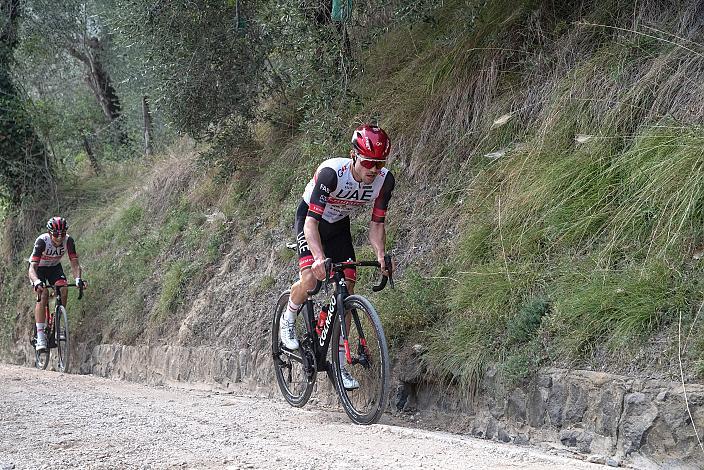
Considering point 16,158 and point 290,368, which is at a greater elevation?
point 16,158

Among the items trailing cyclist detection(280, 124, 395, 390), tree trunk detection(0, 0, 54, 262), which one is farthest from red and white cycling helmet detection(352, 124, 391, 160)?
tree trunk detection(0, 0, 54, 262)

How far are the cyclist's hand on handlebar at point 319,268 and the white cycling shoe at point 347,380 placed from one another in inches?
33.5

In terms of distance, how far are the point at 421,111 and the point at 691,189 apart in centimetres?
467

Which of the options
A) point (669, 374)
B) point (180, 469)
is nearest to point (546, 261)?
point (669, 374)

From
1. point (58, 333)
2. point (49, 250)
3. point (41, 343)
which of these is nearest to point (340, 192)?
point (49, 250)

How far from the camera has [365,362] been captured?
7223mm

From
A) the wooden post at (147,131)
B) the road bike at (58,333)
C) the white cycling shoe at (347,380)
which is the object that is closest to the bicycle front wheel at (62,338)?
the road bike at (58,333)

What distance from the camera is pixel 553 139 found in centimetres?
858

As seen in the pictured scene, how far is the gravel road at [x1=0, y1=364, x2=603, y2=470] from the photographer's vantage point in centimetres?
546

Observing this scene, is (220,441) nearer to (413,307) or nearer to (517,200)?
(413,307)

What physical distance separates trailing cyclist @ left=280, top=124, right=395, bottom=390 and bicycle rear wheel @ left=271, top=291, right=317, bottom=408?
0.20m

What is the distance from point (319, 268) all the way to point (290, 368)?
5.58 ft

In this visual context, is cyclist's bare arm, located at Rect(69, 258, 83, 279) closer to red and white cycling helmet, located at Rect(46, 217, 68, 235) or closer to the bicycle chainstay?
red and white cycling helmet, located at Rect(46, 217, 68, 235)

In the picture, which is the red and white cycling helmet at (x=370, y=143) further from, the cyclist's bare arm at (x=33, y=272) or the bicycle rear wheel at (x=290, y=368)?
the cyclist's bare arm at (x=33, y=272)
